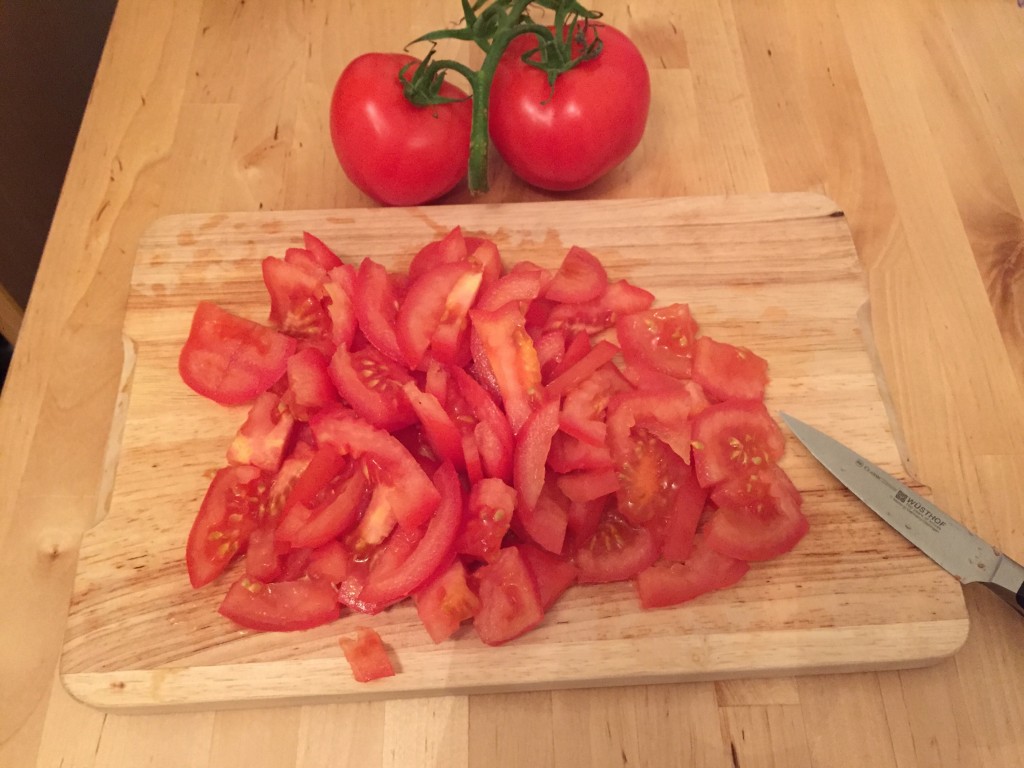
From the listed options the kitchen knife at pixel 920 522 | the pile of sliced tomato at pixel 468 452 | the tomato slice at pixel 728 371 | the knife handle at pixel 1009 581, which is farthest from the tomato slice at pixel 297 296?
the knife handle at pixel 1009 581

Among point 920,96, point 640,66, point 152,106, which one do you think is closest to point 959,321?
point 920,96

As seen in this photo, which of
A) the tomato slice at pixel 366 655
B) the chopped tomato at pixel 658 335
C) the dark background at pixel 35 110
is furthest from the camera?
the dark background at pixel 35 110

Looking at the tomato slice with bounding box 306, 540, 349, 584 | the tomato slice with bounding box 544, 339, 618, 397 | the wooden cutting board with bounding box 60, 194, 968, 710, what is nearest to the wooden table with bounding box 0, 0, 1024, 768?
the wooden cutting board with bounding box 60, 194, 968, 710

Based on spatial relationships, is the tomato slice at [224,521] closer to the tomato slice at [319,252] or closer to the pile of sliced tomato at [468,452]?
the pile of sliced tomato at [468,452]

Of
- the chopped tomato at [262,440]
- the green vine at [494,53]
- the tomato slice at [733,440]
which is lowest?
the tomato slice at [733,440]

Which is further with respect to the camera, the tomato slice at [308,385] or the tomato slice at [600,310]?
the tomato slice at [600,310]

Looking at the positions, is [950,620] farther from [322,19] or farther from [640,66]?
[322,19]

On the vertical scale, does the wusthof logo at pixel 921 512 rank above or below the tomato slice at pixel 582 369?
below
